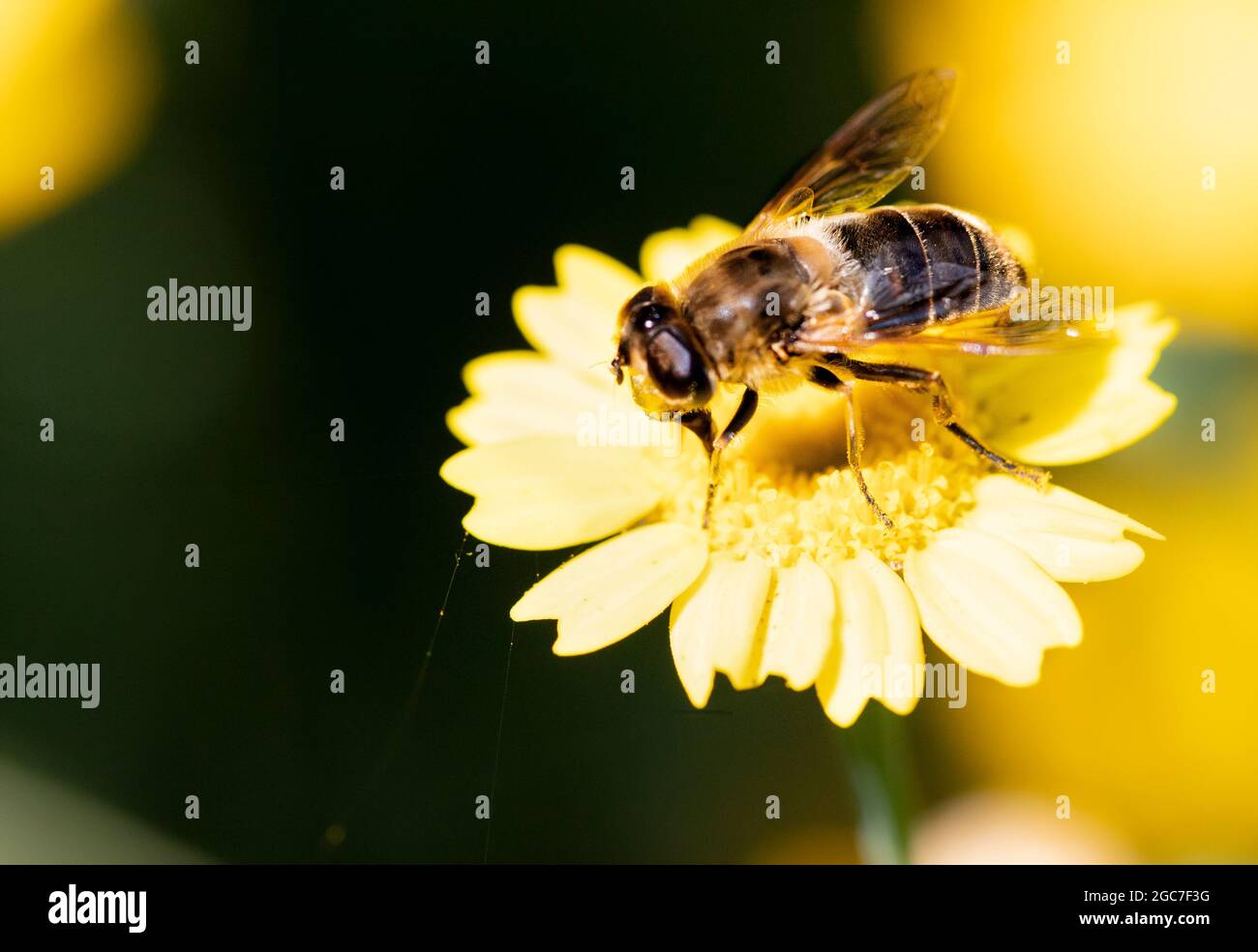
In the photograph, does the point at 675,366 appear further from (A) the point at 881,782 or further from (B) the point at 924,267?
(A) the point at 881,782

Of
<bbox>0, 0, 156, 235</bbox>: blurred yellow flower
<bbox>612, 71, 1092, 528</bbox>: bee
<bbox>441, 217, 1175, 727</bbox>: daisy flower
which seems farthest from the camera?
<bbox>0, 0, 156, 235</bbox>: blurred yellow flower

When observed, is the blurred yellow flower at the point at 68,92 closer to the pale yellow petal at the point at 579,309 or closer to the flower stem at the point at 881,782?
the pale yellow petal at the point at 579,309

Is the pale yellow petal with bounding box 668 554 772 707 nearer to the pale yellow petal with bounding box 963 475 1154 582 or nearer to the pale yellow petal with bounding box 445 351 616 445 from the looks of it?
the pale yellow petal with bounding box 963 475 1154 582

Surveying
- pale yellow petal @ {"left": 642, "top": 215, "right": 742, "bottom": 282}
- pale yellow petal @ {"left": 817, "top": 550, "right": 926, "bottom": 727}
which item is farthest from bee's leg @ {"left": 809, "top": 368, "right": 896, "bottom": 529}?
pale yellow petal @ {"left": 642, "top": 215, "right": 742, "bottom": 282}

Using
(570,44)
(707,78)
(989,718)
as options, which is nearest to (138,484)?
(570,44)
